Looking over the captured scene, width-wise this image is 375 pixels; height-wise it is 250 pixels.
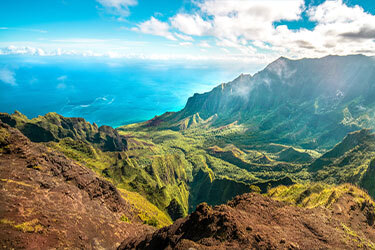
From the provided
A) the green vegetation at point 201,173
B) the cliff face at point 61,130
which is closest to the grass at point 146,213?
the green vegetation at point 201,173

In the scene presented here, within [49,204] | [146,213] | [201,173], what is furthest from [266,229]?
[201,173]

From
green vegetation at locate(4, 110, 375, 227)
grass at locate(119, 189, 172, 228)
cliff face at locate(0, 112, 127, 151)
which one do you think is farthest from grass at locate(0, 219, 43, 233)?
cliff face at locate(0, 112, 127, 151)

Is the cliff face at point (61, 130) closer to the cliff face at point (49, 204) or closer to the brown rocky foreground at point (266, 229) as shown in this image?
the cliff face at point (49, 204)

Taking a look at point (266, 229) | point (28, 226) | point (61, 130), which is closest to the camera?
point (266, 229)

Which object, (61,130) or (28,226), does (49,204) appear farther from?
(61,130)

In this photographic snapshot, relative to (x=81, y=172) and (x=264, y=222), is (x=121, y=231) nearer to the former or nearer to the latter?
(x=81, y=172)
